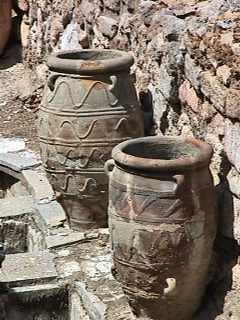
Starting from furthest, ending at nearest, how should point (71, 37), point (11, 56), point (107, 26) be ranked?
point (11, 56) → point (71, 37) → point (107, 26)

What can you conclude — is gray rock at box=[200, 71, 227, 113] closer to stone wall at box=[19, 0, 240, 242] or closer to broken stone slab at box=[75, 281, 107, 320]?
stone wall at box=[19, 0, 240, 242]

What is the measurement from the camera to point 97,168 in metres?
3.98

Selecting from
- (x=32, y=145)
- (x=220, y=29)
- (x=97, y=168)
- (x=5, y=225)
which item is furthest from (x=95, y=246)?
(x=32, y=145)

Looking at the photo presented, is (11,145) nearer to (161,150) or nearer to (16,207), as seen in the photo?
(16,207)

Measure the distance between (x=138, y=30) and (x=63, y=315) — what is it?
1.81m

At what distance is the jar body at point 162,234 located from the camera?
3010 mm

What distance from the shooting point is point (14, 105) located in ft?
22.3

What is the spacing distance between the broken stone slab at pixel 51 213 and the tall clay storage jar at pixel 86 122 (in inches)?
9.2

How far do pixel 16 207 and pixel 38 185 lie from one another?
0.87 ft

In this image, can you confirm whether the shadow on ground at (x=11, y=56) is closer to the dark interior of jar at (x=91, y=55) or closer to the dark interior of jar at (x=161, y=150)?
the dark interior of jar at (x=91, y=55)

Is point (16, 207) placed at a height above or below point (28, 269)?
below

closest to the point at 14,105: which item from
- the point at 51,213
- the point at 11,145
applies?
the point at 11,145

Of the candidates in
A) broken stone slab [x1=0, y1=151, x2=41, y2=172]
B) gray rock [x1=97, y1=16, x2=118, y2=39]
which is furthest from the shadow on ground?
gray rock [x1=97, y1=16, x2=118, y2=39]

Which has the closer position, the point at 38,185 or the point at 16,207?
the point at 16,207
